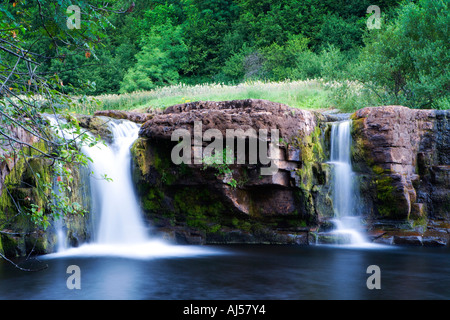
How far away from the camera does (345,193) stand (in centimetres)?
1145

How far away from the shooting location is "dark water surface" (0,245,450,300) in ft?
21.0

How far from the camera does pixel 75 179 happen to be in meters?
10.1

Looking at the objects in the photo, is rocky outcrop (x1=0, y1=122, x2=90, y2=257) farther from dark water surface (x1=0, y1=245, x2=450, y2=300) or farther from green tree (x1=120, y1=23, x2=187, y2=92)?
green tree (x1=120, y1=23, x2=187, y2=92)

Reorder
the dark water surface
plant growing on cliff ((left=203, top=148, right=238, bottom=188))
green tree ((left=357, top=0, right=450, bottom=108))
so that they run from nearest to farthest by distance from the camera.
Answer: the dark water surface
plant growing on cliff ((left=203, top=148, right=238, bottom=188))
green tree ((left=357, top=0, right=450, bottom=108))

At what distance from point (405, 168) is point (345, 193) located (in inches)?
68.8

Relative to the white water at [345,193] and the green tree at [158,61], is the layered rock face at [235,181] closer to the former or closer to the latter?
the white water at [345,193]

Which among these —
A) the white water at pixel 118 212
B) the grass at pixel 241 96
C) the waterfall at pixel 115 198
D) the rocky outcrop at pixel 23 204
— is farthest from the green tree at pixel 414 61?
the rocky outcrop at pixel 23 204

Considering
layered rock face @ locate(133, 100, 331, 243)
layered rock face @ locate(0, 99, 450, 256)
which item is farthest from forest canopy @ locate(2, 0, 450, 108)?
layered rock face @ locate(133, 100, 331, 243)

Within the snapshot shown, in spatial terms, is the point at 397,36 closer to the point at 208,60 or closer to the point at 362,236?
the point at 362,236

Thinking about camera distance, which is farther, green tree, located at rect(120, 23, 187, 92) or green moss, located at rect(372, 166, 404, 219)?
green tree, located at rect(120, 23, 187, 92)

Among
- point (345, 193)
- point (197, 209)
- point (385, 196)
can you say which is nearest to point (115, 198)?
point (197, 209)

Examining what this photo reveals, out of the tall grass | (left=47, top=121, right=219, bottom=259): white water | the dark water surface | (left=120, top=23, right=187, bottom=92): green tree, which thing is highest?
(left=120, top=23, right=187, bottom=92): green tree

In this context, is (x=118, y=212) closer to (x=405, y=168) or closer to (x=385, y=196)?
(x=385, y=196)

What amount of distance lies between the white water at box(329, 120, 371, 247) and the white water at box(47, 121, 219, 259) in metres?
3.58
